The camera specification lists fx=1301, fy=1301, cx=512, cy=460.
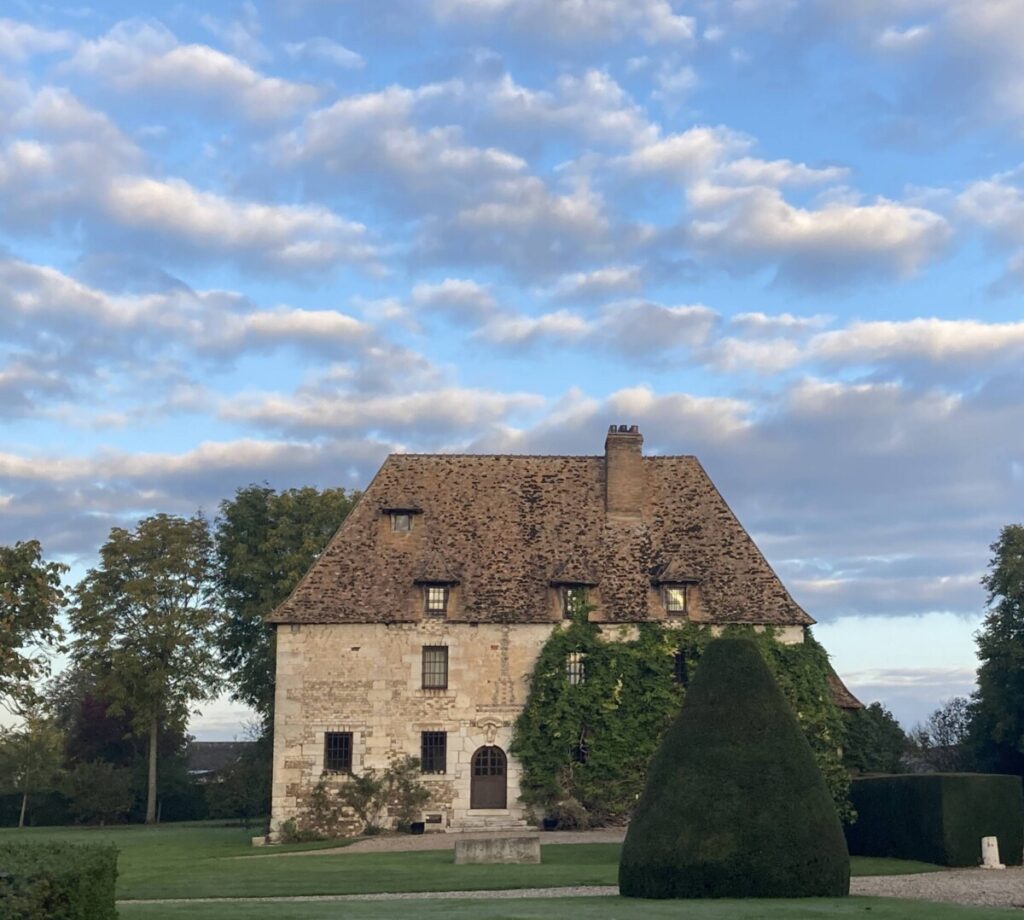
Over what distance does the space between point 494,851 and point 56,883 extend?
1539 centimetres

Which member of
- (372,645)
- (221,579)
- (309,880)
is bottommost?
(309,880)

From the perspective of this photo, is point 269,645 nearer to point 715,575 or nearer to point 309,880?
point 715,575

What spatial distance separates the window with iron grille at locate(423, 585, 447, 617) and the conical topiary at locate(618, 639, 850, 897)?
17820 mm

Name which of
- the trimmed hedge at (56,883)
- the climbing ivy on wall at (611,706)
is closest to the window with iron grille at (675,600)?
the climbing ivy on wall at (611,706)

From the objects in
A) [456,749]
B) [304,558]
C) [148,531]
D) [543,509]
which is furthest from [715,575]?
[148,531]

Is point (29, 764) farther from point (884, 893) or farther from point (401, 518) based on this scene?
point (884, 893)

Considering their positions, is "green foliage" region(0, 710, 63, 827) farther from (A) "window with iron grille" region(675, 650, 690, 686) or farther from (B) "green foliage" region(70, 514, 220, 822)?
(A) "window with iron grille" region(675, 650, 690, 686)

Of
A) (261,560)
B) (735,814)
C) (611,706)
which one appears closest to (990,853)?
(735,814)

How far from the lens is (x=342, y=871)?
25.0 meters

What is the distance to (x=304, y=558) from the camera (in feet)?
164

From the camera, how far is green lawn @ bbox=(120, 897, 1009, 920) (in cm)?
1543

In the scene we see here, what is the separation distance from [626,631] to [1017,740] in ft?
50.8

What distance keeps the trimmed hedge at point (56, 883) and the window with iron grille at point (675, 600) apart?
25.9 meters

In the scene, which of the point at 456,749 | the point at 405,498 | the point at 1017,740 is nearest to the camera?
the point at 456,749
